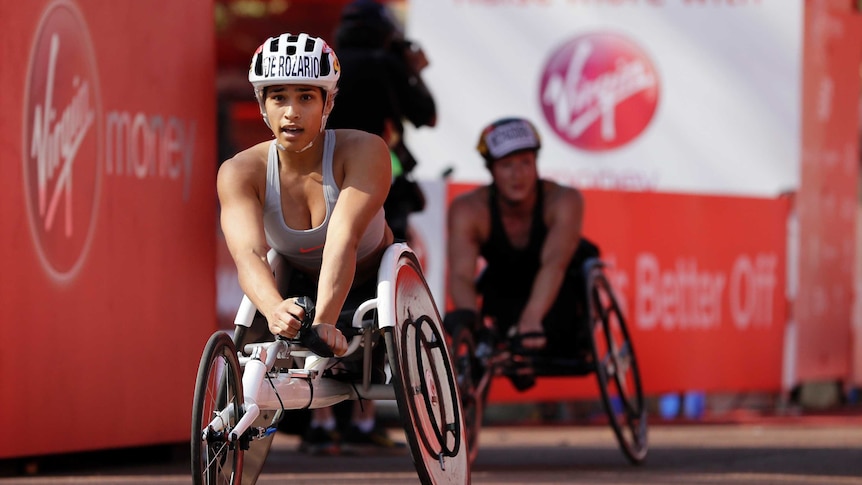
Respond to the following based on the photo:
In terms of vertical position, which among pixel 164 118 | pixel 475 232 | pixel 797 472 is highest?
pixel 164 118

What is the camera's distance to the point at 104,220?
794 centimetres

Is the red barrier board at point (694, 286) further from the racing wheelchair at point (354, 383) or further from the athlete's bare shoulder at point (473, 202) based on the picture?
the racing wheelchair at point (354, 383)

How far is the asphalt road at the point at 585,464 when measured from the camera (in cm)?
748

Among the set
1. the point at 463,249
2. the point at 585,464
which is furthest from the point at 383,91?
the point at 585,464

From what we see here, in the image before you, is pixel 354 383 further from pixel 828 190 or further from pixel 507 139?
pixel 828 190

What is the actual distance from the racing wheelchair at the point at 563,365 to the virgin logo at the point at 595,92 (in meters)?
5.90

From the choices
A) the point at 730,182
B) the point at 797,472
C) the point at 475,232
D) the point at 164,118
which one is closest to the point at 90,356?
the point at 164,118

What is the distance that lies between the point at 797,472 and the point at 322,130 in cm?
315

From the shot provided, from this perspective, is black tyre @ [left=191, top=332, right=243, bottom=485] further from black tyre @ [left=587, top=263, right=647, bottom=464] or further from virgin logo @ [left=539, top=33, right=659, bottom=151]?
virgin logo @ [left=539, top=33, right=659, bottom=151]

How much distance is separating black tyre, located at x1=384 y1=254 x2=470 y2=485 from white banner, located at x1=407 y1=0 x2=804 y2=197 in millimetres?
8318

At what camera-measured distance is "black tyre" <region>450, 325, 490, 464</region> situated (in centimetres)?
757

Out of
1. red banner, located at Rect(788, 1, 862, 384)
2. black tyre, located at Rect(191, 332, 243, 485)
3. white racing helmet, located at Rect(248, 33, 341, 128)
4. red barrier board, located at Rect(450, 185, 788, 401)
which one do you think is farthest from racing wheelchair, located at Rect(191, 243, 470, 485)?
red banner, located at Rect(788, 1, 862, 384)

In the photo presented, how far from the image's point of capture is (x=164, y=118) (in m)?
8.34

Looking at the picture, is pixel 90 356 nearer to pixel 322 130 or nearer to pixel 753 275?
pixel 322 130
